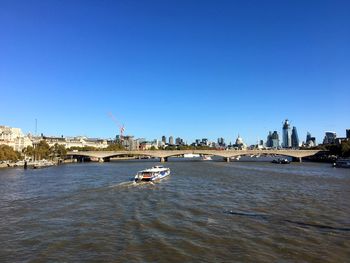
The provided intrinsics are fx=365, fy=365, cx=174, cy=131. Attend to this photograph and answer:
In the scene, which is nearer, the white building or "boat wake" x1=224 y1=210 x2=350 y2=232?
"boat wake" x1=224 y1=210 x2=350 y2=232

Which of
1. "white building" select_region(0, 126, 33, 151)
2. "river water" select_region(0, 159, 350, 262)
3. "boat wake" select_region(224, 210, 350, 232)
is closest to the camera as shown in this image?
"river water" select_region(0, 159, 350, 262)

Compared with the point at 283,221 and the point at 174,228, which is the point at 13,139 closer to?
the point at 174,228

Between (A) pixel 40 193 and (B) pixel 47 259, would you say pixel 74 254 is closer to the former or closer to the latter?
(B) pixel 47 259

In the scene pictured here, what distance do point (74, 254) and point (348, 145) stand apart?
123 metres

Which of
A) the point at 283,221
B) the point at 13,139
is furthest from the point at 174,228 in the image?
the point at 13,139

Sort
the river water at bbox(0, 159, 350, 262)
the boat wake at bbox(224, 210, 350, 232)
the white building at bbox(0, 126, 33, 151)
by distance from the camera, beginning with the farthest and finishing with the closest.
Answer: the white building at bbox(0, 126, 33, 151) < the boat wake at bbox(224, 210, 350, 232) < the river water at bbox(0, 159, 350, 262)

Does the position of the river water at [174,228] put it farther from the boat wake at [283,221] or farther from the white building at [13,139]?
the white building at [13,139]

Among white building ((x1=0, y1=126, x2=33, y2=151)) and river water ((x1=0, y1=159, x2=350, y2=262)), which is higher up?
white building ((x1=0, y1=126, x2=33, y2=151))

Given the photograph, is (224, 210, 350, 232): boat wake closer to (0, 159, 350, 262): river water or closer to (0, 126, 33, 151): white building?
(0, 159, 350, 262): river water

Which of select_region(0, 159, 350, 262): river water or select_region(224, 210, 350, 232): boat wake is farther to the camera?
select_region(224, 210, 350, 232): boat wake

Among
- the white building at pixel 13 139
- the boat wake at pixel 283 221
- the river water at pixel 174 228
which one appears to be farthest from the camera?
the white building at pixel 13 139

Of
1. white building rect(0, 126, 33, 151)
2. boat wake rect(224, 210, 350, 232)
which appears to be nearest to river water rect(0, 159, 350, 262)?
boat wake rect(224, 210, 350, 232)

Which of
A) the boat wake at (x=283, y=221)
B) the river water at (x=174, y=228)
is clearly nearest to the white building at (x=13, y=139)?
the river water at (x=174, y=228)

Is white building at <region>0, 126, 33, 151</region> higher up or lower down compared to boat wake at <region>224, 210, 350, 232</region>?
higher up
